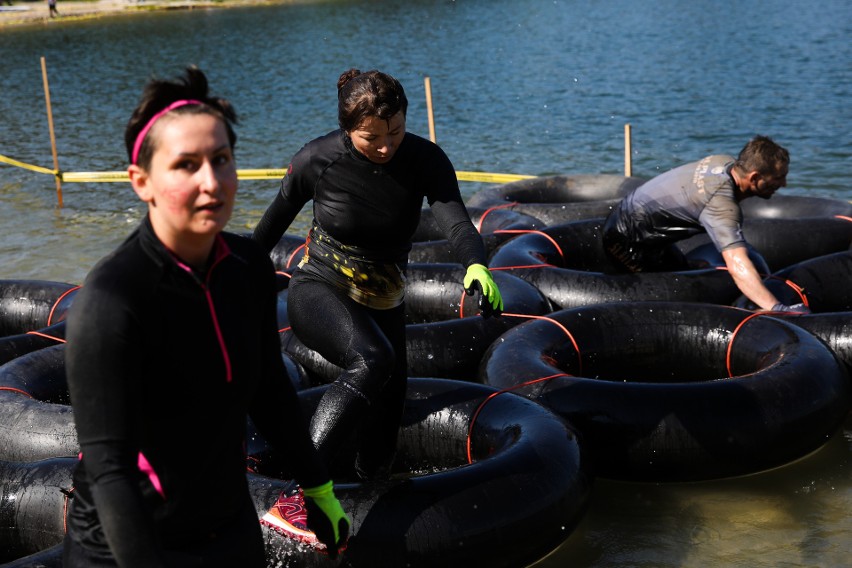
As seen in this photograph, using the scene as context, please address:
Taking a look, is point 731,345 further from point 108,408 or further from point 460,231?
point 108,408

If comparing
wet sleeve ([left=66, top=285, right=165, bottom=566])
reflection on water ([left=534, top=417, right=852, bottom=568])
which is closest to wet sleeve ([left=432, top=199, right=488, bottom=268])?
reflection on water ([left=534, top=417, right=852, bottom=568])

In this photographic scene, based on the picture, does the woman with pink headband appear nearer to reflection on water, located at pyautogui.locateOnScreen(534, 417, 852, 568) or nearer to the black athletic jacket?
the black athletic jacket

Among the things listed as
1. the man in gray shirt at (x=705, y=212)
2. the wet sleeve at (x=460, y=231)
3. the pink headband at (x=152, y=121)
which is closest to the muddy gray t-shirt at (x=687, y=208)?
the man in gray shirt at (x=705, y=212)

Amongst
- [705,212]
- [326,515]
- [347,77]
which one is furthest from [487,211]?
→ [326,515]

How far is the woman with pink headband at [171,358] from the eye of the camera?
2.18 metres

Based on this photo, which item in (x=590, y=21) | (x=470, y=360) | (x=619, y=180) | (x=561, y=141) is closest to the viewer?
(x=470, y=360)

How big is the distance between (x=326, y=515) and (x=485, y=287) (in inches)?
60.2

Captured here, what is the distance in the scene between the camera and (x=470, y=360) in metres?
6.31

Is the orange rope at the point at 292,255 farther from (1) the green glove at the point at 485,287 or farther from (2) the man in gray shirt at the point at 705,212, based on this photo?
(1) the green glove at the point at 485,287

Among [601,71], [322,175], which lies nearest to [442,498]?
[322,175]

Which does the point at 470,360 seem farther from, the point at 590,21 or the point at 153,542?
the point at 590,21

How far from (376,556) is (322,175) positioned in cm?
156

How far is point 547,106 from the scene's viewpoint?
22000 mm

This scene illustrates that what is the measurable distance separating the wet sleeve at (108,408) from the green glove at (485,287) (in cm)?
215
